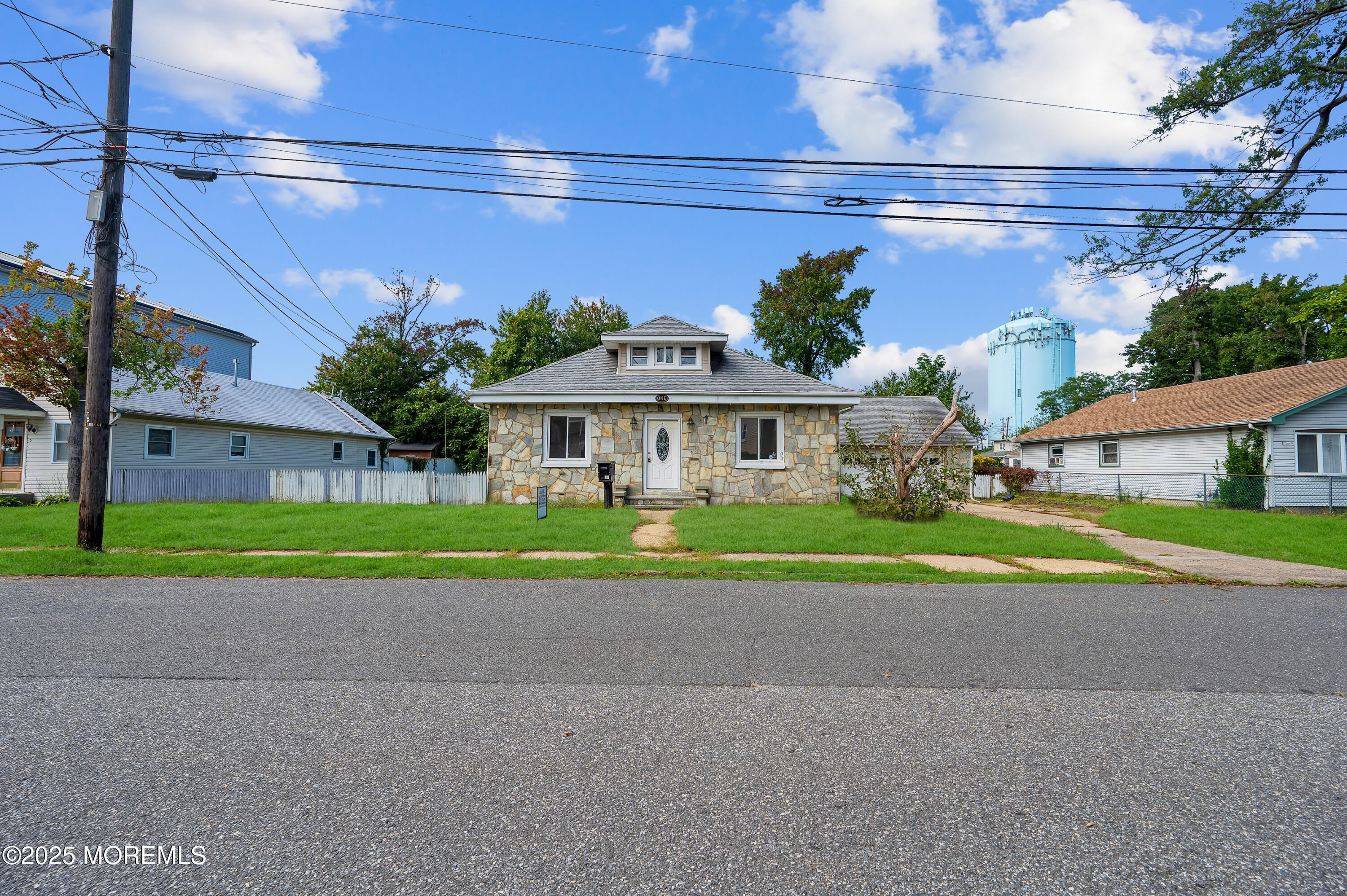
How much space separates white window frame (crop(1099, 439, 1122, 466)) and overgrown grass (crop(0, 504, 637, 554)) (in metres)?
23.1

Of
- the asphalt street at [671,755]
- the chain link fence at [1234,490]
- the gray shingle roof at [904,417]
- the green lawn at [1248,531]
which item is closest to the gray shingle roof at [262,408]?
the asphalt street at [671,755]

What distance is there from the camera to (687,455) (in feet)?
57.3

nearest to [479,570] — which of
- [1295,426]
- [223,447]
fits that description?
[223,447]

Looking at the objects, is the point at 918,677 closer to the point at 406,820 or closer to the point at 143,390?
the point at 406,820

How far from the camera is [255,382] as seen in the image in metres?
27.3

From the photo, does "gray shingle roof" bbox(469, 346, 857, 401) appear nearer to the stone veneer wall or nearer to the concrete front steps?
the stone veneer wall

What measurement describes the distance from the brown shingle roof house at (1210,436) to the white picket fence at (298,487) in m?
24.8

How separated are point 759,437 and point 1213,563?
1024cm

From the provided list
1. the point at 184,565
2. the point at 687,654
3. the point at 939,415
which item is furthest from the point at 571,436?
the point at 939,415

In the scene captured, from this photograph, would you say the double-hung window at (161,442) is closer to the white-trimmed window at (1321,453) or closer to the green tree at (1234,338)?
the white-trimmed window at (1321,453)

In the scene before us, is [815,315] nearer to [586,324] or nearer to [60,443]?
[586,324]

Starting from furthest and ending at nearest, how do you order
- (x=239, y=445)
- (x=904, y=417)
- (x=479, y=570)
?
A: (x=904, y=417)
(x=239, y=445)
(x=479, y=570)

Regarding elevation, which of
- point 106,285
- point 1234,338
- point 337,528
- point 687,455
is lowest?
point 337,528

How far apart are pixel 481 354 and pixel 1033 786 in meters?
38.9
